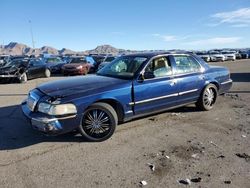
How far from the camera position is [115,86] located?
5.79 m

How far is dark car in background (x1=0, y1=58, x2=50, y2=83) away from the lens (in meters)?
16.5

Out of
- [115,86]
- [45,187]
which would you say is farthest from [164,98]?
[45,187]

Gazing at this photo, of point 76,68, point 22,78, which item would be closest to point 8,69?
point 22,78

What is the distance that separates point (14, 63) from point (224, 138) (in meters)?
15.1

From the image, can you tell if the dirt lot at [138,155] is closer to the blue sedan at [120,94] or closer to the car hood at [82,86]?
the blue sedan at [120,94]

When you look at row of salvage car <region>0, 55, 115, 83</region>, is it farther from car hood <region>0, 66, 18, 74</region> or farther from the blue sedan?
the blue sedan

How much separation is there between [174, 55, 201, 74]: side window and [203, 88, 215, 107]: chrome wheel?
0.69 m

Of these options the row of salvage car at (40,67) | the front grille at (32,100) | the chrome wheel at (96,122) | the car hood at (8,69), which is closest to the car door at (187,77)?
the chrome wheel at (96,122)

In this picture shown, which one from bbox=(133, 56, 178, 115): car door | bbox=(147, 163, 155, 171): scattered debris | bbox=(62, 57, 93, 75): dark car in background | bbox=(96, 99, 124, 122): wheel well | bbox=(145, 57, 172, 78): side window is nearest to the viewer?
bbox=(147, 163, 155, 171): scattered debris

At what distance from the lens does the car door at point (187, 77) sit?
6.98 m

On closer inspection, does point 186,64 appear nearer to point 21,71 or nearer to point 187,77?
point 187,77

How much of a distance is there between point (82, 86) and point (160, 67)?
1990mm

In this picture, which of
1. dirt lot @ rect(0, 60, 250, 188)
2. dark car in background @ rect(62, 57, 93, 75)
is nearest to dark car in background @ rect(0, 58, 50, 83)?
dark car in background @ rect(62, 57, 93, 75)

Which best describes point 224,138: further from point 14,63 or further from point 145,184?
point 14,63
